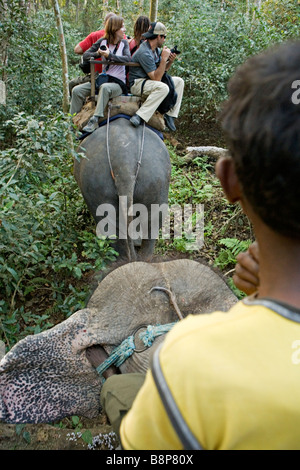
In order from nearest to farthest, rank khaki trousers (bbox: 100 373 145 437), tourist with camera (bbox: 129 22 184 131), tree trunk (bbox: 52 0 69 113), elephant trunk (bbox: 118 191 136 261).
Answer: khaki trousers (bbox: 100 373 145 437) < elephant trunk (bbox: 118 191 136 261) < tourist with camera (bbox: 129 22 184 131) < tree trunk (bbox: 52 0 69 113)

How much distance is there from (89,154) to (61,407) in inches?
136

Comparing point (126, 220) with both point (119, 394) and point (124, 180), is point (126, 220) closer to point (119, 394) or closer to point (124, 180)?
point (124, 180)

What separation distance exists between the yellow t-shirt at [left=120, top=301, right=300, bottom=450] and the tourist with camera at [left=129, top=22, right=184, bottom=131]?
14.7 feet

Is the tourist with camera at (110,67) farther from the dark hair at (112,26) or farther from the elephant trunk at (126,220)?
the elephant trunk at (126,220)

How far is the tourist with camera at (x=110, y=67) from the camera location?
5180mm

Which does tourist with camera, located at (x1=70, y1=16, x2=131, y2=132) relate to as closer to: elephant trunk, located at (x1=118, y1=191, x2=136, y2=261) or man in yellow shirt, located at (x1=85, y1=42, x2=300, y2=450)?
elephant trunk, located at (x1=118, y1=191, x2=136, y2=261)

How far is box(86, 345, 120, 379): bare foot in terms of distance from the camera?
Answer: 6.34 feet

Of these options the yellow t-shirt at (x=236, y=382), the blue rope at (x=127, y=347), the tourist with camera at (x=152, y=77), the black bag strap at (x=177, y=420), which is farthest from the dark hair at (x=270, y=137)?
the tourist with camera at (x=152, y=77)

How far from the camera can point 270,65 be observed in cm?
88

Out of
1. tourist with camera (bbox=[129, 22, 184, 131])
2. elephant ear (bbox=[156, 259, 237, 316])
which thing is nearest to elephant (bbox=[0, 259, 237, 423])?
elephant ear (bbox=[156, 259, 237, 316])
